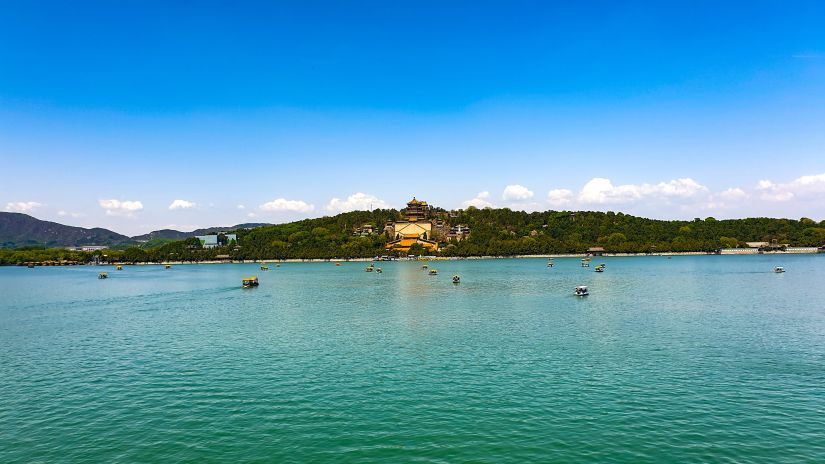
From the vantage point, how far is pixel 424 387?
25781 mm

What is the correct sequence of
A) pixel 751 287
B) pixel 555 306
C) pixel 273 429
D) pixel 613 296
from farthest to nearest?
pixel 751 287
pixel 613 296
pixel 555 306
pixel 273 429

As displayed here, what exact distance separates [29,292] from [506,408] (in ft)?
324

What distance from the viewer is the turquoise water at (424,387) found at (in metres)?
18.9

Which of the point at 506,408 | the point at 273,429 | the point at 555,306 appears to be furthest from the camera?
the point at 555,306

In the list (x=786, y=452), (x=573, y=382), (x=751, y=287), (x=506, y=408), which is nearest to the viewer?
(x=786, y=452)

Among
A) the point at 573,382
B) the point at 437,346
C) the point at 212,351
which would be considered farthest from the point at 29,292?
the point at 573,382

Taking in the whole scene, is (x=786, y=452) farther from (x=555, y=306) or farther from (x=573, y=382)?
(x=555, y=306)

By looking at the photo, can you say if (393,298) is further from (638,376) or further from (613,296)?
(638,376)

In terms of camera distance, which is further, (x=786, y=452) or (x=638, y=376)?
(x=638, y=376)

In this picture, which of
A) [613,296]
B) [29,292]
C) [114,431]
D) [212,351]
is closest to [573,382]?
[114,431]

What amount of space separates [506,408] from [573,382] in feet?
18.3

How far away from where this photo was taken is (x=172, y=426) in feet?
70.0

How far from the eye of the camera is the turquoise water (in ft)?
62.0

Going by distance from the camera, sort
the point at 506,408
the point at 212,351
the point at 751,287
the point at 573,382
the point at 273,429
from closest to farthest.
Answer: the point at 273,429
the point at 506,408
the point at 573,382
the point at 212,351
the point at 751,287
